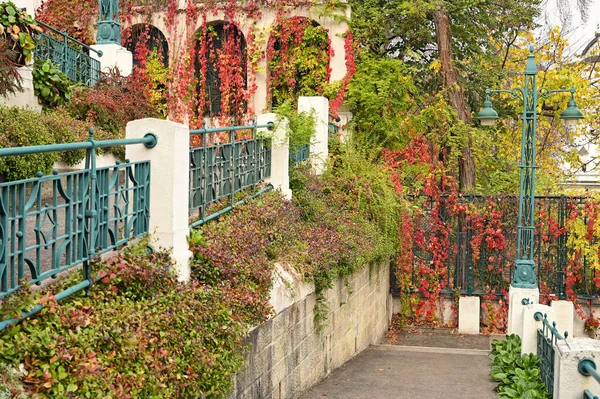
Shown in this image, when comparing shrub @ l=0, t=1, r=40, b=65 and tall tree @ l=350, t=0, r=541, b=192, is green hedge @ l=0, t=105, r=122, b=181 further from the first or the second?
tall tree @ l=350, t=0, r=541, b=192

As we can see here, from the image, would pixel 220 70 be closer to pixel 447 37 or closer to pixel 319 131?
pixel 447 37

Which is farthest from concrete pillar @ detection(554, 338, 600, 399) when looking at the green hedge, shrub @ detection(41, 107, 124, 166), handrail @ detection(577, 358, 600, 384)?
shrub @ detection(41, 107, 124, 166)

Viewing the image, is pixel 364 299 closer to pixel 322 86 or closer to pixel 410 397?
pixel 410 397

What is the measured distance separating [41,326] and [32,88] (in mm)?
8493

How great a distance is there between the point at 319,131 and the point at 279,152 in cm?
256

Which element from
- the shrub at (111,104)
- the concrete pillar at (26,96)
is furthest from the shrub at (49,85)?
the shrub at (111,104)

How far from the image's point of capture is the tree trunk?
17875 mm

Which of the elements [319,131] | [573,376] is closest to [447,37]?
[319,131]

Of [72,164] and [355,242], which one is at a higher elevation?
[72,164]

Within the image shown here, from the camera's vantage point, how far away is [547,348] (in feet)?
26.8

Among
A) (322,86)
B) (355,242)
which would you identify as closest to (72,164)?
(355,242)

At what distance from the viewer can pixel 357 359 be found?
1200cm

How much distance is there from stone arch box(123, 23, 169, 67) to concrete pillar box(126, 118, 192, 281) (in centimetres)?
1315

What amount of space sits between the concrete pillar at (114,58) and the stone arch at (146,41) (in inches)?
76.6
